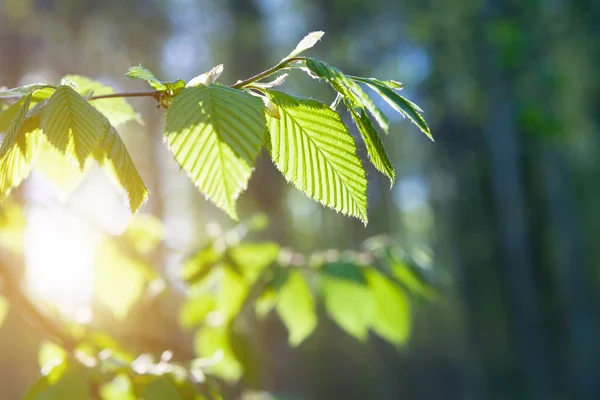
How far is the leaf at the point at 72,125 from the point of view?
0.64 m

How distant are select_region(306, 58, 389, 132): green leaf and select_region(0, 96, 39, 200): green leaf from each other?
0.30m

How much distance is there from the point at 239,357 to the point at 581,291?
15.2 meters

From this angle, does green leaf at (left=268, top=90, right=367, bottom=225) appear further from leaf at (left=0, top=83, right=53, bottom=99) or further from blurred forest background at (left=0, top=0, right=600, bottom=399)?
blurred forest background at (left=0, top=0, right=600, bottom=399)

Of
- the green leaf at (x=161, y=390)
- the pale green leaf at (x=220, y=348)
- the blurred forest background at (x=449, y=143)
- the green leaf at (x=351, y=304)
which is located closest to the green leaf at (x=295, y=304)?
the green leaf at (x=351, y=304)

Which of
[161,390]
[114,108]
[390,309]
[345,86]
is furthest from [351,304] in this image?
[345,86]

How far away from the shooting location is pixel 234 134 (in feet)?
1.98

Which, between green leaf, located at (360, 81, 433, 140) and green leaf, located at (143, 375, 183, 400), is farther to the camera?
green leaf, located at (143, 375, 183, 400)

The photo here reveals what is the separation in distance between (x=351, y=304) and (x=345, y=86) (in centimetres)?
84

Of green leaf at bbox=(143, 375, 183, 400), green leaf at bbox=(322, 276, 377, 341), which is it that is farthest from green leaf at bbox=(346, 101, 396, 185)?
green leaf at bbox=(322, 276, 377, 341)

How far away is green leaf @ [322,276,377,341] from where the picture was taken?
142 centimetres

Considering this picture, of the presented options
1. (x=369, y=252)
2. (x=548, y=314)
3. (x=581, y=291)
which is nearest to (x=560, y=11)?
(x=581, y=291)

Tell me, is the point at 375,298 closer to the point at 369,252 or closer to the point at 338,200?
the point at 369,252

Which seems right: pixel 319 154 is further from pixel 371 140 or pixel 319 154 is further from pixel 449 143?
pixel 449 143

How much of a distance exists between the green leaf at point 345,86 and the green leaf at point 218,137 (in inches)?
2.6
